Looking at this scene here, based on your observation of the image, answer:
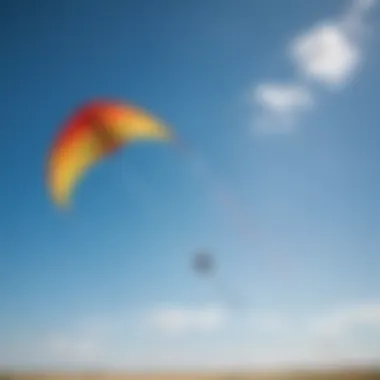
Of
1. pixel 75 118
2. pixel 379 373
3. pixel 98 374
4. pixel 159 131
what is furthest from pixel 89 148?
pixel 379 373

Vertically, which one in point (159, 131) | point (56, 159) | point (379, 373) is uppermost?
point (56, 159)

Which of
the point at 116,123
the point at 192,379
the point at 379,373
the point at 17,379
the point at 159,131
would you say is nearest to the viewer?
the point at 159,131

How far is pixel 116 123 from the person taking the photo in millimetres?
18922

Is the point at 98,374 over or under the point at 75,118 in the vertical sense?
under

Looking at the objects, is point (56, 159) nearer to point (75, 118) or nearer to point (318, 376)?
point (75, 118)

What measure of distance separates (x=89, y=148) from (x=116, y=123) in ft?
4.50

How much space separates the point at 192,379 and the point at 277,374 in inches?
230

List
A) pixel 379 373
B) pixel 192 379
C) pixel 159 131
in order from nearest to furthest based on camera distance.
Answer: pixel 159 131
pixel 379 373
pixel 192 379

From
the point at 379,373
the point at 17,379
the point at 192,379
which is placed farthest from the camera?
the point at 192,379

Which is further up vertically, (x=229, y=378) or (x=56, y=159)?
(x=56, y=159)

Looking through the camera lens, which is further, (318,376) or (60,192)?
(318,376)

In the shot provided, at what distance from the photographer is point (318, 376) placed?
38219 millimetres

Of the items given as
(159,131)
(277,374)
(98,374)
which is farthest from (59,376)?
(159,131)

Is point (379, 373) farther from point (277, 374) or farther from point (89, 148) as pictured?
point (89, 148)
